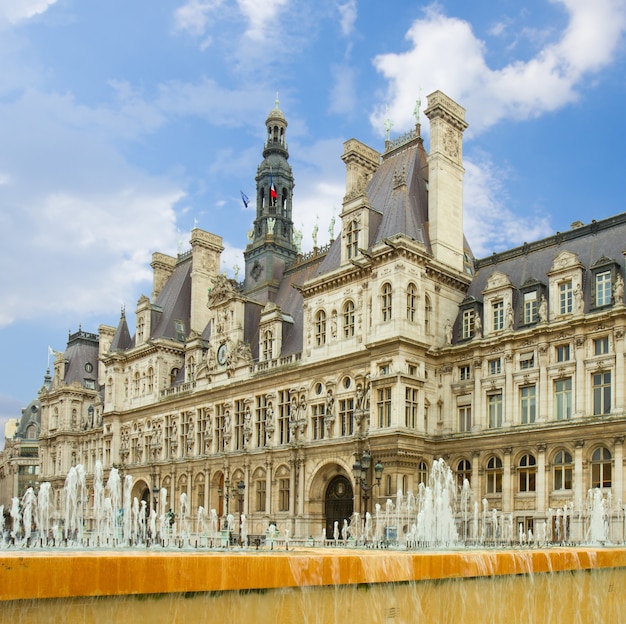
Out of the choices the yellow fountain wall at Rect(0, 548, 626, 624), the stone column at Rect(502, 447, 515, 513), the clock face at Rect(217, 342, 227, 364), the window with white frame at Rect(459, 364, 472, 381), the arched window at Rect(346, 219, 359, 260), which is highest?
the arched window at Rect(346, 219, 359, 260)

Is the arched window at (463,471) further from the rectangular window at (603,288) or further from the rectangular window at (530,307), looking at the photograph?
the rectangular window at (603,288)

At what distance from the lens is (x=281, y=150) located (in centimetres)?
7162

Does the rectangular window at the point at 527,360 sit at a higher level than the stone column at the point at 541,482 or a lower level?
higher

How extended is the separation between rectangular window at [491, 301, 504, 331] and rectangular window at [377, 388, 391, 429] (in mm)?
6844

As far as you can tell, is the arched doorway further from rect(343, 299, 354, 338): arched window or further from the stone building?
rect(343, 299, 354, 338): arched window

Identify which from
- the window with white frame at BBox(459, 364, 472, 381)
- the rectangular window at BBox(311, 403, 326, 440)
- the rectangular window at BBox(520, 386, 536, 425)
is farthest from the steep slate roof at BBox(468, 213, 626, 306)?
the rectangular window at BBox(311, 403, 326, 440)

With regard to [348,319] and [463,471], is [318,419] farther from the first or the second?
[463,471]

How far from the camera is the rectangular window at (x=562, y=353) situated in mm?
39750

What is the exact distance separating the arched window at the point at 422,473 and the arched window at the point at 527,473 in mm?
5577

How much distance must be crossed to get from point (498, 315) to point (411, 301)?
4.80 m

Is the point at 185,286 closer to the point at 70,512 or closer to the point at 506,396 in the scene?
the point at 70,512

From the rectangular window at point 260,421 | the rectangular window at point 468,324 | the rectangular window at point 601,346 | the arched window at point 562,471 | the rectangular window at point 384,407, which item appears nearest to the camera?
the rectangular window at point 601,346

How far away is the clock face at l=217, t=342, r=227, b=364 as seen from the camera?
196 feet

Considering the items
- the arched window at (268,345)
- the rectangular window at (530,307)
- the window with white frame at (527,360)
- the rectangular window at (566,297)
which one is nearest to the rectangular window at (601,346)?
the rectangular window at (566,297)
